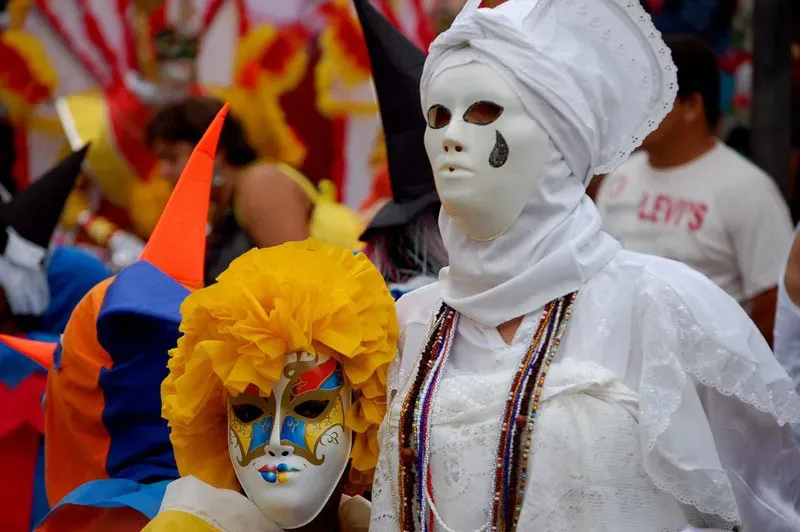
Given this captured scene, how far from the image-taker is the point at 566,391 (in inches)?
106

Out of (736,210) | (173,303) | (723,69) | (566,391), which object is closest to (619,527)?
(566,391)

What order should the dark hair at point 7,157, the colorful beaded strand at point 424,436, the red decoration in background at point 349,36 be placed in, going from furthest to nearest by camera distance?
the red decoration in background at point 349,36 → the dark hair at point 7,157 → the colorful beaded strand at point 424,436

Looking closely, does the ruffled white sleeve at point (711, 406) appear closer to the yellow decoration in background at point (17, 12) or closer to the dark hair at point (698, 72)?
the dark hair at point (698, 72)

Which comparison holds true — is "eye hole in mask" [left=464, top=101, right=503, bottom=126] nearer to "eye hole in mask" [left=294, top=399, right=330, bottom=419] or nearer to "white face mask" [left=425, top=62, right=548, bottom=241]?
"white face mask" [left=425, top=62, right=548, bottom=241]

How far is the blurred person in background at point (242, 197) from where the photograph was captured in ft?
15.6

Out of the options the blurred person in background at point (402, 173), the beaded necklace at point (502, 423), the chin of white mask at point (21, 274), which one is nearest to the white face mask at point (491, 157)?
the beaded necklace at point (502, 423)

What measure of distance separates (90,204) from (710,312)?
17.9 feet

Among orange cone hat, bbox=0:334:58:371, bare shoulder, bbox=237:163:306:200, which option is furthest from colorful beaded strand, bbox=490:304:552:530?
bare shoulder, bbox=237:163:306:200

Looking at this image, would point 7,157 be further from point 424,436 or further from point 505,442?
point 505,442

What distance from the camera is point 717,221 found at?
15.1 ft

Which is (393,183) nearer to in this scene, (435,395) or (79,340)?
(79,340)

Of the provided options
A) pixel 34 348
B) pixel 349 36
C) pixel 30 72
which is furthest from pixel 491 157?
pixel 30 72

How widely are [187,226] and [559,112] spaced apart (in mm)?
1204

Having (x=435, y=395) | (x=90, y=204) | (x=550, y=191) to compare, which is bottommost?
(x=90, y=204)
